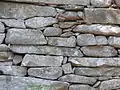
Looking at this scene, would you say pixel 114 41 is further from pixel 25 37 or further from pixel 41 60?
pixel 25 37

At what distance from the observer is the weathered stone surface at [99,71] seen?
1856 mm

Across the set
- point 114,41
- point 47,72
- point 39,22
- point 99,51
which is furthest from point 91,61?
point 39,22

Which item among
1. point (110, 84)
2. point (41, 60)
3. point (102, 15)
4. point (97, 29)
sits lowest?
point (110, 84)

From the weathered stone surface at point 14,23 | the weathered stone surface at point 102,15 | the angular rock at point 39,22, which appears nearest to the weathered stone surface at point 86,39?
the weathered stone surface at point 102,15

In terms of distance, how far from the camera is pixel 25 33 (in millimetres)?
1788

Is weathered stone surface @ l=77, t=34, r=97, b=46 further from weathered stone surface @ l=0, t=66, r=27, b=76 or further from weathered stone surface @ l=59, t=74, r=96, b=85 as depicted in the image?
weathered stone surface @ l=0, t=66, r=27, b=76

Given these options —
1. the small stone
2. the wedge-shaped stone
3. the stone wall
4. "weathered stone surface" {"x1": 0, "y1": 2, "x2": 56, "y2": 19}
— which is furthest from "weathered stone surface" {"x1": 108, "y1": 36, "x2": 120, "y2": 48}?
"weathered stone surface" {"x1": 0, "y1": 2, "x2": 56, "y2": 19}

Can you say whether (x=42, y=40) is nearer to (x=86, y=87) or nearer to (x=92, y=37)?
(x=92, y=37)

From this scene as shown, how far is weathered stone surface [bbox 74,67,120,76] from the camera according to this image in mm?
Answer: 1856

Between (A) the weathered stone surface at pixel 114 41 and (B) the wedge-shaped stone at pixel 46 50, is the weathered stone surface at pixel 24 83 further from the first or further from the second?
(A) the weathered stone surface at pixel 114 41

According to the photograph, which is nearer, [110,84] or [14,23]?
[14,23]

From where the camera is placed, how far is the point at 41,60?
1817 millimetres

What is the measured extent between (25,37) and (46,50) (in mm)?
193

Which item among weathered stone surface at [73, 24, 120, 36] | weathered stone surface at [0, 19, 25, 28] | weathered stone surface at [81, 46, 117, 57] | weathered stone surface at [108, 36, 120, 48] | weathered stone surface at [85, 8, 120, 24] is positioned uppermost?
weathered stone surface at [85, 8, 120, 24]
